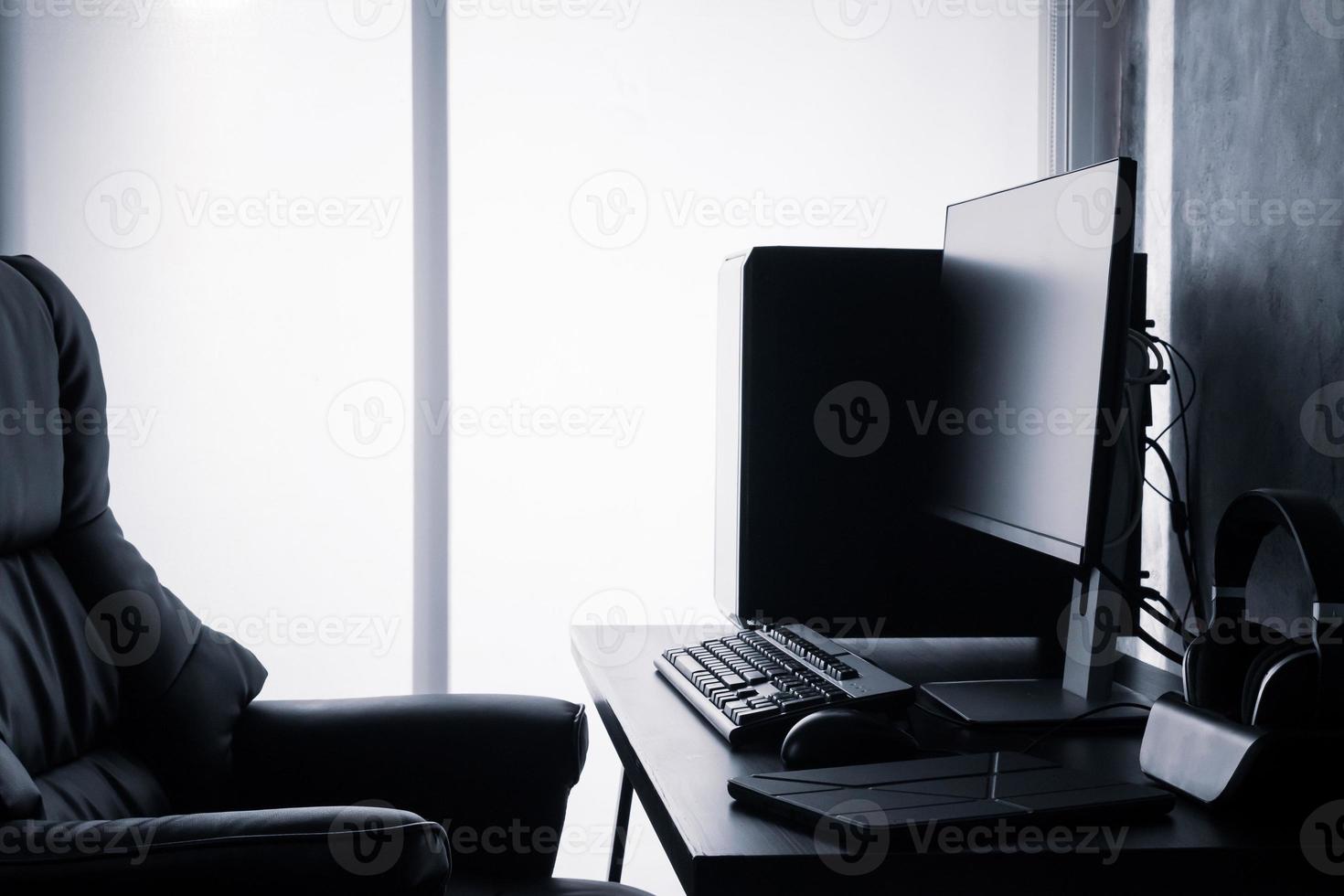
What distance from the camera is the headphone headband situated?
2.77ft

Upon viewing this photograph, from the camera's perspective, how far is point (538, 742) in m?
1.38

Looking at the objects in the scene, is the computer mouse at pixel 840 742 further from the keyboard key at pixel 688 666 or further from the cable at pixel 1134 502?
the cable at pixel 1134 502

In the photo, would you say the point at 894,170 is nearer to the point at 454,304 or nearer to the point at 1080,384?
the point at 454,304

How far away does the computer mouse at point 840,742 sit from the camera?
915mm

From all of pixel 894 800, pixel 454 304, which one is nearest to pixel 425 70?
pixel 454 304

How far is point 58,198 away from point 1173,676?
2182 mm

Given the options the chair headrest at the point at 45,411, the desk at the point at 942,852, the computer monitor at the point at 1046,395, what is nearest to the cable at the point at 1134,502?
the computer monitor at the point at 1046,395

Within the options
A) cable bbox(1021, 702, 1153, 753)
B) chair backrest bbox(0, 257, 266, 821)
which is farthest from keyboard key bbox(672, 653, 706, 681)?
chair backrest bbox(0, 257, 266, 821)

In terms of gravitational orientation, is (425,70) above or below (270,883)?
above

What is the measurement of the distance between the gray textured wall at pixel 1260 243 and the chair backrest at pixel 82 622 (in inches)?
54.4

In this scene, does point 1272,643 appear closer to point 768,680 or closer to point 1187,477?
point 768,680

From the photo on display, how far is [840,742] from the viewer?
0.92 meters

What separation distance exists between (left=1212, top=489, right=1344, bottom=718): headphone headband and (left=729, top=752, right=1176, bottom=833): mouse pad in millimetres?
170

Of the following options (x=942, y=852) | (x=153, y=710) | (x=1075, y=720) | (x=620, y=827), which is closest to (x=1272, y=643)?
(x=1075, y=720)
